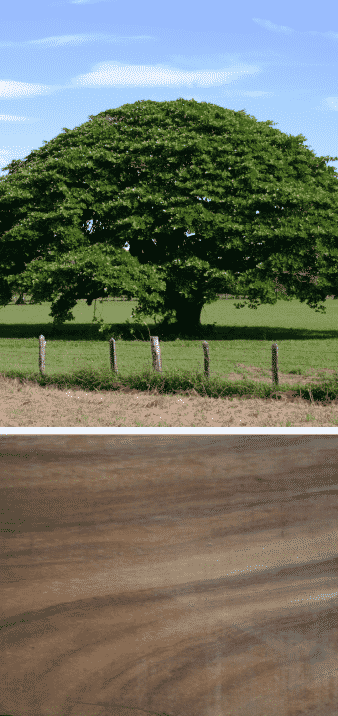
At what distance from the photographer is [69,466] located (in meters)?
1.05

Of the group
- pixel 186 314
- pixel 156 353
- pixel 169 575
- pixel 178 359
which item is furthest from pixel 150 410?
pixel 186 314

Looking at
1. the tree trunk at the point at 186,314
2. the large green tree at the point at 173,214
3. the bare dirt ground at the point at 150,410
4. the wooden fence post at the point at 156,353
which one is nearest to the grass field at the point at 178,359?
the wooden fence post at the point at 156,353

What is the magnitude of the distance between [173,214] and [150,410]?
13.2 metres

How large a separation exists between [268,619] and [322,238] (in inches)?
909

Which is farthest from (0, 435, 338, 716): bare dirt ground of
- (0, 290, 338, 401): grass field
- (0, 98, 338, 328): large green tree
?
(0, 98, 338, 328): large green tree

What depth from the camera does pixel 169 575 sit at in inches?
40.1

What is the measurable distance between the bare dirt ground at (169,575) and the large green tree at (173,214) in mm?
20254

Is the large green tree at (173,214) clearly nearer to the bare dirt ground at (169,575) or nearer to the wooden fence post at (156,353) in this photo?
the wooden fence post at (156,353)

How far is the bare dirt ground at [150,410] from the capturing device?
9.02 meters

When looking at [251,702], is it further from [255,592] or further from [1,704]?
[1,704]

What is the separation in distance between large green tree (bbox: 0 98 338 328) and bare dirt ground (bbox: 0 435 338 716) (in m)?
20.3

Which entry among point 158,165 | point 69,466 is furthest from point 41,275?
point 69,466

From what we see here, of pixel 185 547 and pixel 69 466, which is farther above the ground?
pixel 69 466

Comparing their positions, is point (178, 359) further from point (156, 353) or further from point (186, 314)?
point (186, 314)
